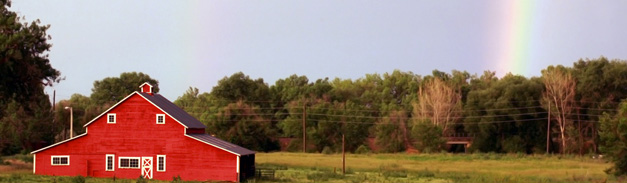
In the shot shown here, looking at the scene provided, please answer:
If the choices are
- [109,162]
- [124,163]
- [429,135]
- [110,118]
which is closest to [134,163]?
[124,163]

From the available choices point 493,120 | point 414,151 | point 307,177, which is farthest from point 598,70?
point 307,177

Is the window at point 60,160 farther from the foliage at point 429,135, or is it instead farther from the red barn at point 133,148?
the foliage at point 429,135

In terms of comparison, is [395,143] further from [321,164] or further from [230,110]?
[321,164]

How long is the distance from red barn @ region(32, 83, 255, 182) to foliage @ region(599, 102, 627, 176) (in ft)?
80.2

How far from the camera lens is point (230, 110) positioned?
336 feet

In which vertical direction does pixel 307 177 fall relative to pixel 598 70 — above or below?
below

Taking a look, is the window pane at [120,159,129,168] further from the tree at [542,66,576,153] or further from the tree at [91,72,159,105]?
the tree at [91,72,159,105]

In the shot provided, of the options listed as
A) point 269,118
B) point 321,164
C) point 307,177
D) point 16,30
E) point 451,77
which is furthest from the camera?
point 451,77

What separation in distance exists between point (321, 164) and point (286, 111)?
47483 mm

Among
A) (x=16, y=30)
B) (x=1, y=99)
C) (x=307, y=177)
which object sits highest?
(x=16, y=30)

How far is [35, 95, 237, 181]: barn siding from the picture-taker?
57062 millimetres

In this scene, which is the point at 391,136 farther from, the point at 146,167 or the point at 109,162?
the point at 109,162

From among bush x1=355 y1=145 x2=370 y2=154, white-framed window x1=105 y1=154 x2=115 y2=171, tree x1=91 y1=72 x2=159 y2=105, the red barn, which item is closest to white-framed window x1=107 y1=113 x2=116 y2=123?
the red barn

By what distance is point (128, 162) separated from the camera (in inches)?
2280
